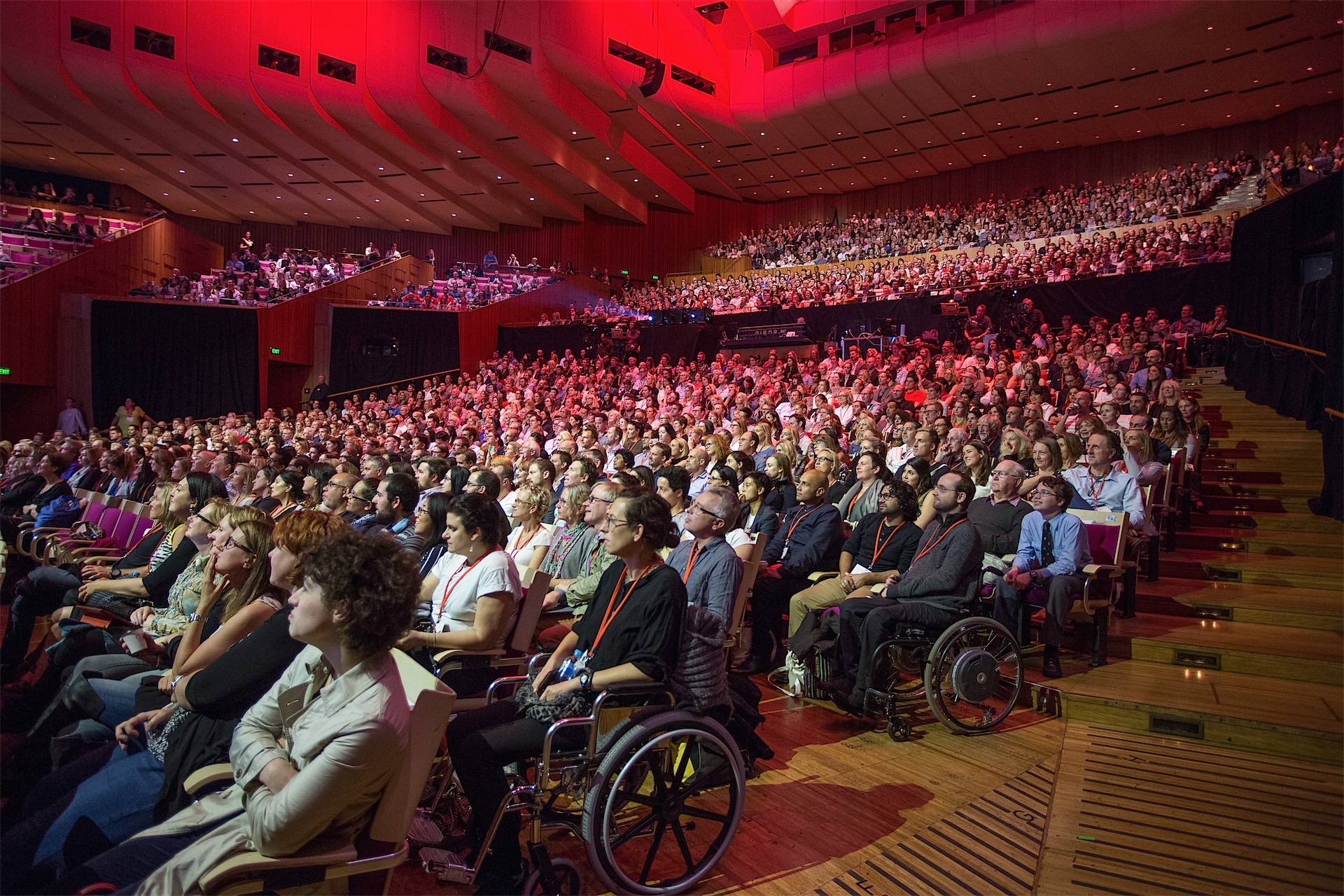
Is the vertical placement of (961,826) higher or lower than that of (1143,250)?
lower

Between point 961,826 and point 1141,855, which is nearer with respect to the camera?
point 1141,855

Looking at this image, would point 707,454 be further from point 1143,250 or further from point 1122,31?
point 1122,31

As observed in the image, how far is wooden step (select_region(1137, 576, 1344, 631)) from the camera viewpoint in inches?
164

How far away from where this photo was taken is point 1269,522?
564cm

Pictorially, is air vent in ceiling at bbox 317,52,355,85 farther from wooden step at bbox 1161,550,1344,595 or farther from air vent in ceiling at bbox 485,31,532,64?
wooden step at bbox 1161,550,1344,595

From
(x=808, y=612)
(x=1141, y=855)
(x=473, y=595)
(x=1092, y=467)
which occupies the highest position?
(x=1092, y=467)

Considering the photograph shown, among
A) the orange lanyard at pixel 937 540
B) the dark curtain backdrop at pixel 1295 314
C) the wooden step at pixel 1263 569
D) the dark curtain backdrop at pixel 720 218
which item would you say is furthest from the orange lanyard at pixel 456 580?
the dark curtain backdrop at pixel 720 218

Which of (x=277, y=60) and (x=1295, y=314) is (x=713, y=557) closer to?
(x=1295, y=314)

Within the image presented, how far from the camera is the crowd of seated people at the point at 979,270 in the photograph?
11.4 meters

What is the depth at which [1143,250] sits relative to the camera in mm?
11953

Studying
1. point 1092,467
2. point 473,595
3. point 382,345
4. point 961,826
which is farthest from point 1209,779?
point 382,345

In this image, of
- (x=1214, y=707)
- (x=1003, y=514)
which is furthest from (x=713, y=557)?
(x=1214, y=707)

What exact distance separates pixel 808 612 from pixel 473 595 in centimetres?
176

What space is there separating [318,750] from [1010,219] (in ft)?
58.8
